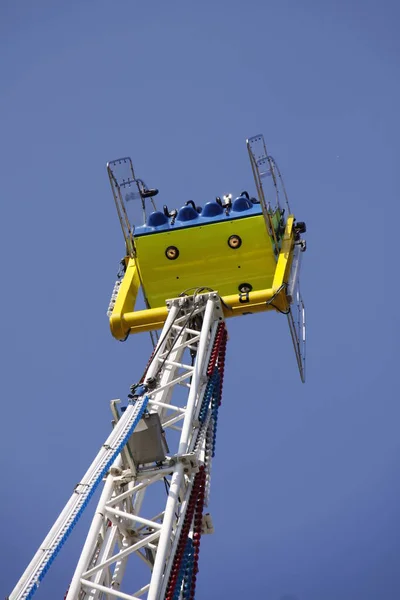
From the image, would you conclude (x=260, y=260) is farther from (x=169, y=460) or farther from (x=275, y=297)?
(x=169, y=460)

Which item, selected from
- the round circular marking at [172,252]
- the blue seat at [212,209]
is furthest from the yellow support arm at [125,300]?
the blue seat at [212,209]

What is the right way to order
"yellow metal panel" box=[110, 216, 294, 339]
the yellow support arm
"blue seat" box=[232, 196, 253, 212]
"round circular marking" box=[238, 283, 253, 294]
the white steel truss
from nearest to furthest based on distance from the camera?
the white steel truss
the yellow support arm
"yellow metal panel" box=[110, 216, 294, 339]
"blue seat" box=[232, 196, 253, 212]
"round circular marking" box=[238, 283, 253, 294]

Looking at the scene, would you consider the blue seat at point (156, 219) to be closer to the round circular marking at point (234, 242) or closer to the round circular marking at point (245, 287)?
the round circular marking at point (234, 242)

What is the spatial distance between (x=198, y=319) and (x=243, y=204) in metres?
3.38

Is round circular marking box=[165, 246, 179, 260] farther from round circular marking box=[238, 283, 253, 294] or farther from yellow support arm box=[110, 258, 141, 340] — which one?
round circular marking box=[238, 283, 253, 294]

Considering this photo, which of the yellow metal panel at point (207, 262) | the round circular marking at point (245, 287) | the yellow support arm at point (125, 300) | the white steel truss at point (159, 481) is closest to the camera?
the white steel truss at point (159, 481)

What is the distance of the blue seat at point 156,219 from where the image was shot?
27609 mm

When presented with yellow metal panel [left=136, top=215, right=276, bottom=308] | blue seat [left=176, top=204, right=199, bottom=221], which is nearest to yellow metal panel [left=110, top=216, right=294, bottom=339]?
yellow metal panel [left=136, top=215, right=276, bottom=308]

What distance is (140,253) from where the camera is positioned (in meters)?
27.5

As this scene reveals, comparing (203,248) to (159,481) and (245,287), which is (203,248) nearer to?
(245,287)

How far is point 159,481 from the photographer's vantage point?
21859 mm

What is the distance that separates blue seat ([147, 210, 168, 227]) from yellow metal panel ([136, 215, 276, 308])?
378mm

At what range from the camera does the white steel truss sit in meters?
18.8

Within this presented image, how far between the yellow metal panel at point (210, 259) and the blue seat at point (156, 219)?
378mm
